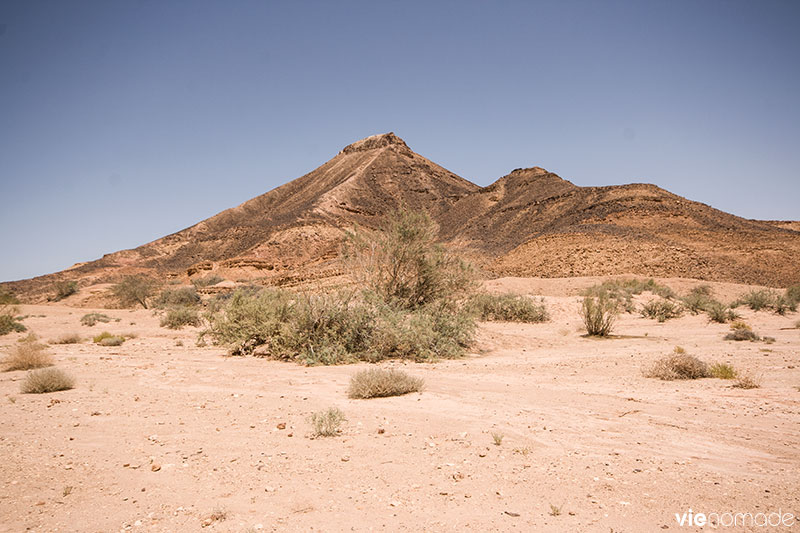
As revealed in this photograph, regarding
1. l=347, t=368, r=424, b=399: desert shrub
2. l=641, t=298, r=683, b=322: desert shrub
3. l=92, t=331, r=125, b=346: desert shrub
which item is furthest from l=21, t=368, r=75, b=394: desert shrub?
l=641, t=298, r=683, b=322: desert shrub

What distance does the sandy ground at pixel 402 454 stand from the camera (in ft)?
9.32

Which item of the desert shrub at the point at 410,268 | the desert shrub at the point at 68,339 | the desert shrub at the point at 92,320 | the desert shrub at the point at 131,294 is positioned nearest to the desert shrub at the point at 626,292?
the desert shrub at the point at 410,268

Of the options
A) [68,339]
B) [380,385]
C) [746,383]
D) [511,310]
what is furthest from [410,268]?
→ [68,339]

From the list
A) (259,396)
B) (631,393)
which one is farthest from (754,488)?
(259,396)

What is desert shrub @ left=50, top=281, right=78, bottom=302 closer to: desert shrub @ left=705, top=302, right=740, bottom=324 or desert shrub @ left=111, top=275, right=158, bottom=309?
desert shrub @ left=111, top=275, right=158, bottom=309

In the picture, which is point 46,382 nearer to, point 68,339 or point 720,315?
point 68,339

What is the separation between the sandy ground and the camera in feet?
9.32

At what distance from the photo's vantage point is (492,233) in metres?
52.4

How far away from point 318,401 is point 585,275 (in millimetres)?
28843

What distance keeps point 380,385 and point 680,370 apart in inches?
184

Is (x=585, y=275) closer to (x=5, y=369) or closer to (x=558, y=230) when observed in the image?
(x=558, y=230)

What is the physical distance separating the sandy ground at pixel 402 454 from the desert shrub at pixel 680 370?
289 millimetres

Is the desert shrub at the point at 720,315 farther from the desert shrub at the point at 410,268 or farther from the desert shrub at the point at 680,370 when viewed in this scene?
the desert shrub at the point at 680,370

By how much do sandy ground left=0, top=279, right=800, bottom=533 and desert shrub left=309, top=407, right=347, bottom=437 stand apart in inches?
5.3
